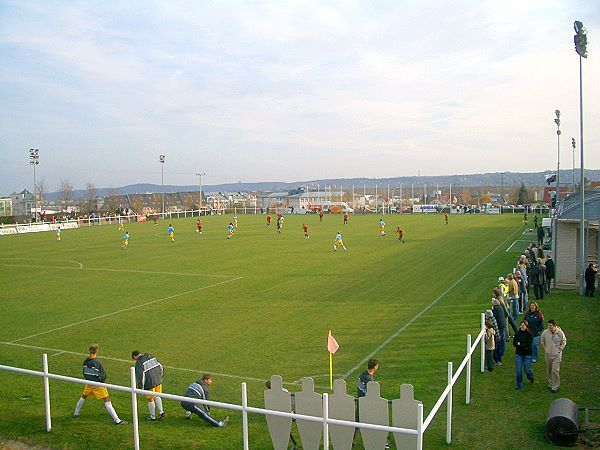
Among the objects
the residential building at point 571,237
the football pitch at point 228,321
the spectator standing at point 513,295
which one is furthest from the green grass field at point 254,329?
the residential building at point 571,237

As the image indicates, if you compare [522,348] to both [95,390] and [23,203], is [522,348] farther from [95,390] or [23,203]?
[23,203]

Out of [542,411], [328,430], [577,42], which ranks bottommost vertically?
[542,411]

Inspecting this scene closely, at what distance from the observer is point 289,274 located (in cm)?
2762

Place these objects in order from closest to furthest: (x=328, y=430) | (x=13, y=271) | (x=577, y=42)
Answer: (x=328, y=430) → (x=577, y=42) → (x=13, y=271)

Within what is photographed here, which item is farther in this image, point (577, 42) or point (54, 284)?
point (54, 284)

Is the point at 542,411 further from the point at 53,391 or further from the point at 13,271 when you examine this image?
the point at 13,271

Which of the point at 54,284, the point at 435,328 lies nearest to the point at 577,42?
the point at 435,328

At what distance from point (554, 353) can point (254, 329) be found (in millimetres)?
8375

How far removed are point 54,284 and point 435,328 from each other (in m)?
17.8

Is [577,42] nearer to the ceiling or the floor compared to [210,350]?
nearer to the ceiling

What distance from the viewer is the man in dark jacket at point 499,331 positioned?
13258 mm

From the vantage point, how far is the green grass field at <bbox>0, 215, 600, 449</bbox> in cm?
1017

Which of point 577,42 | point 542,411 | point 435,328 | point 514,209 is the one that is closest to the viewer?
point 542,411

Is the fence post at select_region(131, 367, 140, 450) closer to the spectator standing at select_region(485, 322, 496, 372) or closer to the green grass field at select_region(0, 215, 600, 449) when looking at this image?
the green grass field at select_region(0, 215, 600, 449)
